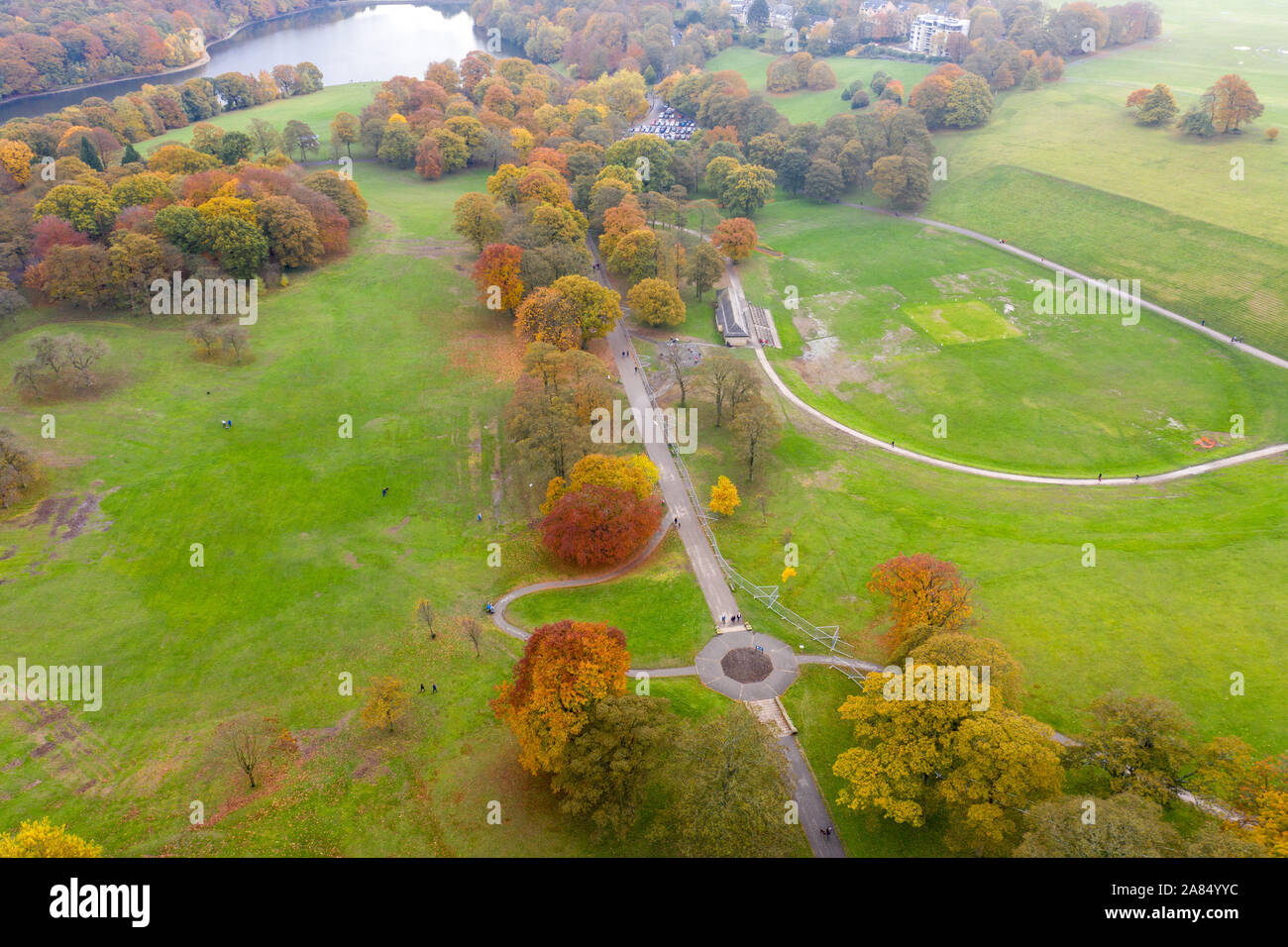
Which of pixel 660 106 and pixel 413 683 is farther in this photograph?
pixel 660 106

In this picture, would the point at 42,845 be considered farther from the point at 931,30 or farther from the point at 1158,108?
the point at 931,30

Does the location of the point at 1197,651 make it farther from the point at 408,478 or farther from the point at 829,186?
the point at 829,186

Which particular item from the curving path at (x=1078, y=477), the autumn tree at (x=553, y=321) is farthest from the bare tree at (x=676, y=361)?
the autumn tree at (x=553, y=321)

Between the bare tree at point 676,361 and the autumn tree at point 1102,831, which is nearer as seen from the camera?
the autumn tree at point 1102,831

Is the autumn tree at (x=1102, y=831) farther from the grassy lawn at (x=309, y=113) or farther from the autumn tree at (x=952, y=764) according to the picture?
the grassy lawn at (x=309, y=113)

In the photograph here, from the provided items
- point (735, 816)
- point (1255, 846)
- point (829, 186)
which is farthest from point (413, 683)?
point (829, 186)

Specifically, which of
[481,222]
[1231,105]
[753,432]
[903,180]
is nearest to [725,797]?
[753,432]
